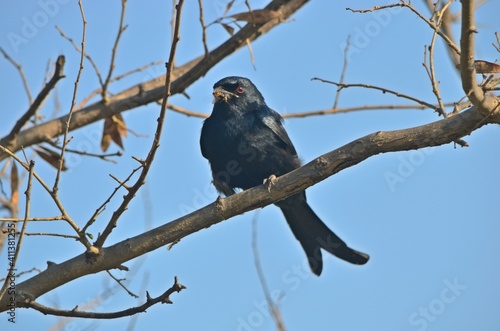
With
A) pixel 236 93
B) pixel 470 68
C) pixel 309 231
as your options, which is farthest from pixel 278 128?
pixel 470 68

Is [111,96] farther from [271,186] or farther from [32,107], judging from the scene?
[271,186]

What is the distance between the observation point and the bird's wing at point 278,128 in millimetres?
5488

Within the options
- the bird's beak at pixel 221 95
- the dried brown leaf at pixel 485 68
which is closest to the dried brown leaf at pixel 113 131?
the bird's beak at pixel 221 95

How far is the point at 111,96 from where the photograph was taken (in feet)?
18.8

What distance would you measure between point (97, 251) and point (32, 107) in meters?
1.78

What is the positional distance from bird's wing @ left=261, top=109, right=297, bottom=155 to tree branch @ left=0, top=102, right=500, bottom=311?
1.35 metres

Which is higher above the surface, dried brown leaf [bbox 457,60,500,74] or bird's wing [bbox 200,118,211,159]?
bird's wing [bbox 200,118,211,159]

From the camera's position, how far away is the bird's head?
18.6 ft

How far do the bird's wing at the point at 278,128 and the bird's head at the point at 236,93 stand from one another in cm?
21

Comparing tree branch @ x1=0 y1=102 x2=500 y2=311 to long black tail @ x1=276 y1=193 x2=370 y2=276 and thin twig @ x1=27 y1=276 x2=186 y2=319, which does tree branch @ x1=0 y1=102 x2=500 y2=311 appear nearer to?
thin twig @ x1=27 y1=276 x2=186 y2=319

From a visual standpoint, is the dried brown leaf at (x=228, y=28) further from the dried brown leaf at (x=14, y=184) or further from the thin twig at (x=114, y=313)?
the thin twig at (x=114, y=313)

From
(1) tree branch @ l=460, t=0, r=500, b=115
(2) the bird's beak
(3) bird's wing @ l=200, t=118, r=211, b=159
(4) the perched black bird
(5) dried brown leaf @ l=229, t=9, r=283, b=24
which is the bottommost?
(1) tree branch @ l=460, t=0, r=500, b=115

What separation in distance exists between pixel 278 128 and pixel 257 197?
4.81 ft

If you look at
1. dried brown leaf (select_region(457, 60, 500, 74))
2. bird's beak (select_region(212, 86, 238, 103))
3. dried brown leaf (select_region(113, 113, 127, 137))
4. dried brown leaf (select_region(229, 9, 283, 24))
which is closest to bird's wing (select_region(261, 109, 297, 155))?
bird's beak (select_region(212, 86, 238, 103))
